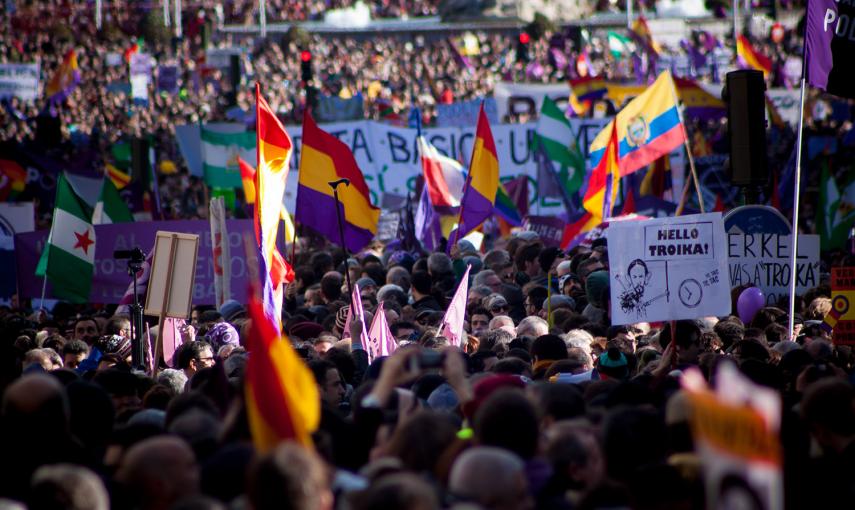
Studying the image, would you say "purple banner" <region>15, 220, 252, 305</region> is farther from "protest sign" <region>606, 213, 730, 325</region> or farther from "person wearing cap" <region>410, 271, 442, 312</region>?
"protest sign" <region>606, 213, 730, 325</region>

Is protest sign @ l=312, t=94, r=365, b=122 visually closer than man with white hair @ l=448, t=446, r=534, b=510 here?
No

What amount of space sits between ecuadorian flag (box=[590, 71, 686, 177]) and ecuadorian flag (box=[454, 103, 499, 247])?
1.12 metres

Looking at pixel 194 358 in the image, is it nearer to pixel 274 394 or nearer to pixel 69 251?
pixel 274 394

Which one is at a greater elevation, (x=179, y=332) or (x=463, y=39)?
(x=463, y=39)

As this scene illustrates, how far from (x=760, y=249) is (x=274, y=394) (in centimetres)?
636

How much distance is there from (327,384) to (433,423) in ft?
7.05

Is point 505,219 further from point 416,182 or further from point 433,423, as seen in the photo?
point 433,423

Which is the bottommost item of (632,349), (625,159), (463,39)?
(632,349)

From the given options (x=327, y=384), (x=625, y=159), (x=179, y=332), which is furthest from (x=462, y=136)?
(x=327, y=384)

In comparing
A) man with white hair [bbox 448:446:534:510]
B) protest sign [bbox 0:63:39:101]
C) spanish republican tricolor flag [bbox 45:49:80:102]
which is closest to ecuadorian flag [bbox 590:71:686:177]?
man with white hair [bbox 448:446:534:510]

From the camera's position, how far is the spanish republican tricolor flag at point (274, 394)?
389cm

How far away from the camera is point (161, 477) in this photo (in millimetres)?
4020

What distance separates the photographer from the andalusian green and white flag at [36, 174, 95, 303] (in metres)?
11.9

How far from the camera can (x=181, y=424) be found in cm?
484
